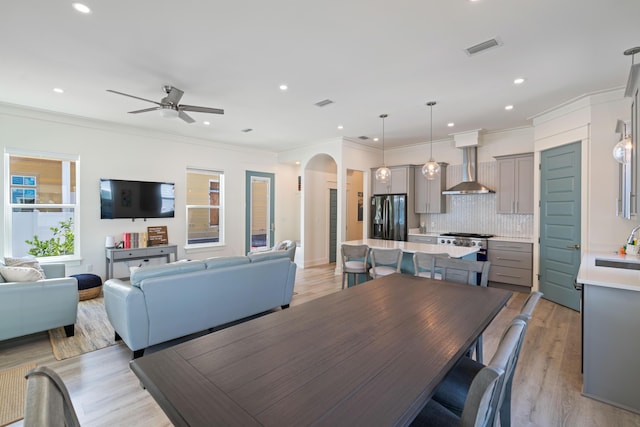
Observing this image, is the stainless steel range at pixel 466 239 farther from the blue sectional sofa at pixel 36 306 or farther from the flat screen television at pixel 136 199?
the blue sectional sofa at pixel 36 306

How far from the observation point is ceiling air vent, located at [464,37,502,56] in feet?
8.76

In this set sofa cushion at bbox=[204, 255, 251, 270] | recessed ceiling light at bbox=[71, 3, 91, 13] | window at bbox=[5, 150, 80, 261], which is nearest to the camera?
recessed ceiling light at bbox=[71, 3, 91, 13]

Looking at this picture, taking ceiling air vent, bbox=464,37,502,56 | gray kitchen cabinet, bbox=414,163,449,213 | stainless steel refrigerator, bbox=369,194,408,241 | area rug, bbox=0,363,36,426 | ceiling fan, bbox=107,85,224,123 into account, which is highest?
ceiling air vent, bbox=464,37,502,56

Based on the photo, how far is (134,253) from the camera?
5.24 m

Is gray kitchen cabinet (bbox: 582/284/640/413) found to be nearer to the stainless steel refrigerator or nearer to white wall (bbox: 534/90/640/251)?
white wall (bbox: 534/90/640/251)

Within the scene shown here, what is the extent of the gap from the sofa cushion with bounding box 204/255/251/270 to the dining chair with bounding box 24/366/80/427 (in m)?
2.50

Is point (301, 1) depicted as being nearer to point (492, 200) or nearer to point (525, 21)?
point (525, 21)

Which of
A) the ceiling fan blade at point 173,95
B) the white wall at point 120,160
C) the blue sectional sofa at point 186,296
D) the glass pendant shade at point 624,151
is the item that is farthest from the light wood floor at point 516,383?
the ceiling fan blade at point 173,95

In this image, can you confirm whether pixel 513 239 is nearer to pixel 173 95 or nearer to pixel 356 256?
pixel 356 256

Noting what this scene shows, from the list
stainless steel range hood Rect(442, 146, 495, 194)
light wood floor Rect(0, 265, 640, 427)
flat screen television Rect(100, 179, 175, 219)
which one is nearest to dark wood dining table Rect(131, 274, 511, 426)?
light wood floor Rect(0, 265, 640, 427)

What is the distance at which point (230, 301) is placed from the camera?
3400mm

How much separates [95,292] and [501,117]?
7.03 m

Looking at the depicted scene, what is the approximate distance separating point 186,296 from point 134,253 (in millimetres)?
2929

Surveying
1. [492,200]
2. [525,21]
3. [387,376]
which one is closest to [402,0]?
[525,21]
